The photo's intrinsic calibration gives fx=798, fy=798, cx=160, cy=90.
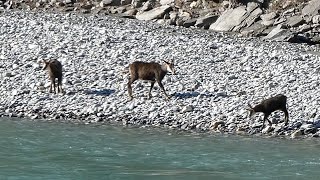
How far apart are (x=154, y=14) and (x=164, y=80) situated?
10.8 meters

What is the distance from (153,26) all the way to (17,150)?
567 inches

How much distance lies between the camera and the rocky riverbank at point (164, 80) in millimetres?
16375

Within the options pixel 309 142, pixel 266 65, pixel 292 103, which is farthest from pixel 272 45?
pixel 309 142

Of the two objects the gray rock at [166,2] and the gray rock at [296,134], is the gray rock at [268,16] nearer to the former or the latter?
the gray rock at [166,2]

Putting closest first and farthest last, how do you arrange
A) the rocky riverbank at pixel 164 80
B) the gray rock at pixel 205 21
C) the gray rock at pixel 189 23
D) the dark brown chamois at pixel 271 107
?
the dark brown chamois at pixel 271 107 → the rocky riverbank at pixel 164 80 → the gray rock at pixel 205 21 → the gray rock at pixel 189 23

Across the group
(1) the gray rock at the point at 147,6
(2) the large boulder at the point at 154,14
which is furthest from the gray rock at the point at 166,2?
(2) the large boulder at the point at 154,14

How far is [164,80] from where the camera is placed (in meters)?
19.0

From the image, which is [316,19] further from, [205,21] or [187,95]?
[187,95]

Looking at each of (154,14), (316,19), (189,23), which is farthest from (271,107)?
(154,14)

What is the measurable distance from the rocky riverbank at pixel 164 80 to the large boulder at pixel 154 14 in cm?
239

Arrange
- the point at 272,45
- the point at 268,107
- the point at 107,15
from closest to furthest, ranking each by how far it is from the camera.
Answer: the point at 268,107 < the point at 272,45 < the point at 107,15

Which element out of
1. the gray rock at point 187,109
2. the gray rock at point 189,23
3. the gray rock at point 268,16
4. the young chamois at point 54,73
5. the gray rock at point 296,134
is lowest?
the gray rock at point 296,134

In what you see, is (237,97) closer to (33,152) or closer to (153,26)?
(33,152)

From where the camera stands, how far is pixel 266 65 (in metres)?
20.4
